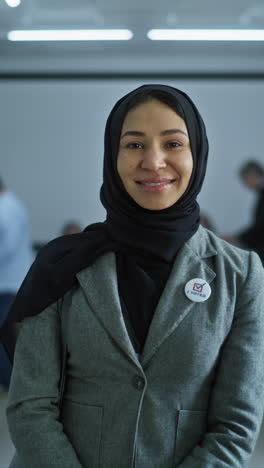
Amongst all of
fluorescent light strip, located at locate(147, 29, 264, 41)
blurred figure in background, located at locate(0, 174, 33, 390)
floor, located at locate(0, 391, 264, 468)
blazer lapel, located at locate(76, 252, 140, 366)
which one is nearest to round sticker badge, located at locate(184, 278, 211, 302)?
blazer lapel, located at locate(76, 252, 140, 366)

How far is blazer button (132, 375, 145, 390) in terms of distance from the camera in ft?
3.82

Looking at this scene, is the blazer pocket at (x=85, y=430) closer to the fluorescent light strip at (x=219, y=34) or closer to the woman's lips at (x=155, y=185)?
the woman's lips at (x=155, y=185)

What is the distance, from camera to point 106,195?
1326 mm

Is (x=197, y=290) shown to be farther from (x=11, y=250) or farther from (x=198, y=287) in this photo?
(x=11, y=250)

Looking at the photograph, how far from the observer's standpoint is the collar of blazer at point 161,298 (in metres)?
1.17

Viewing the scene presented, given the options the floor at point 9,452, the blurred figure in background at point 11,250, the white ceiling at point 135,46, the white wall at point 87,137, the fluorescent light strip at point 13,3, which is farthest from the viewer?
the white wall at point 87,137

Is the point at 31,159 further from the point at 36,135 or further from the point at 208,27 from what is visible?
the point at 208,27

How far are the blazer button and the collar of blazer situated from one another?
0.03 meters

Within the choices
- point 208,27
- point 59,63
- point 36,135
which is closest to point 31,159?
point 36,135

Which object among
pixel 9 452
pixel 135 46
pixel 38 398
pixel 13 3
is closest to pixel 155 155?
pixel 38 398

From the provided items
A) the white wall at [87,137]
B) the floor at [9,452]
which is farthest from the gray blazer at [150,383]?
the white wall at [87,137]

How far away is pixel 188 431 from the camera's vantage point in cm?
119

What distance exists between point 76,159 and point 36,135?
531 mm

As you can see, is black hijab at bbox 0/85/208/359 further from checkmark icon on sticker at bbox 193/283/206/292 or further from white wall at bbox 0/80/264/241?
white wall at bbox 0/80/264/241
